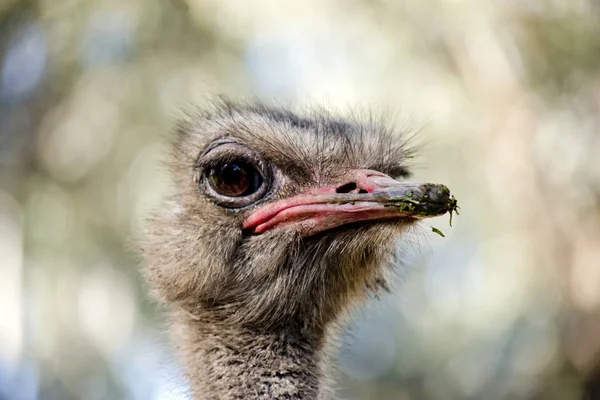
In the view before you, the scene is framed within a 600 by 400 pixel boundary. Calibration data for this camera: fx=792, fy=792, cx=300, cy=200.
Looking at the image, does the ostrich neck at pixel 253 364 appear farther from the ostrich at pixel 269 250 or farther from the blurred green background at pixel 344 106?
the blurred green background at pixel 344 106

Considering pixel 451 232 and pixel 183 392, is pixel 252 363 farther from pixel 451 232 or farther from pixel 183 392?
pixel 451 232

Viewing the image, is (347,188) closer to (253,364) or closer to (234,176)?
(234,176)

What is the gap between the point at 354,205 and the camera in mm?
1973

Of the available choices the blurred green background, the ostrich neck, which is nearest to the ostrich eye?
the ostrich neck

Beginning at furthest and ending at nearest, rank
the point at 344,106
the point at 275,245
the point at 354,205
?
the point at 344,106
the point at 275,245
the point at 354,205

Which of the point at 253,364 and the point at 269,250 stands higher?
the point at 269,250

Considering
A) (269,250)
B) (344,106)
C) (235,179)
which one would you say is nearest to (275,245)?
(269,250)

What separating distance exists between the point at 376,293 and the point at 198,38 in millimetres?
6372

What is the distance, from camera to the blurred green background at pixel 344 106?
6637 millimetres

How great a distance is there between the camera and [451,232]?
9094mm

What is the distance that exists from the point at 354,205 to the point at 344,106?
471 cm

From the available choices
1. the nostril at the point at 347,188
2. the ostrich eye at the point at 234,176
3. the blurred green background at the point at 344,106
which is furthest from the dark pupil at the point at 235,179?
the blurred green background at the point at 344,106

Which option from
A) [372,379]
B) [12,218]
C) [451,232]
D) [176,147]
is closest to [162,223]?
[176,147]

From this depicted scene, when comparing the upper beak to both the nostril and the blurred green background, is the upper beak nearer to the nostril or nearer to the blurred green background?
the nostril
